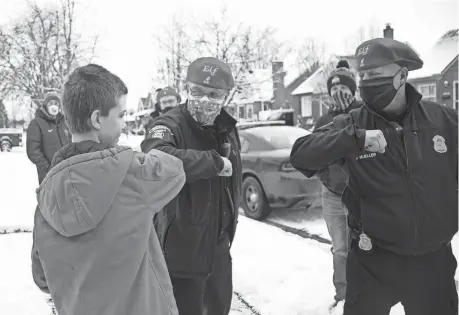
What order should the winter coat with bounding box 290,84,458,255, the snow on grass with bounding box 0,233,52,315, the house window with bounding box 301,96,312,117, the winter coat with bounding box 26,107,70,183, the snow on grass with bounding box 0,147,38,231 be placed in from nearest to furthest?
the winter coat with bounding box 290,84,458,255 < the snow on grass with bounding box 0,233,52,315 < the winter coat with bounding box 26,107,70,183 < the snow on grass with bounding box 0,147,38,231 < the house window with bounding box 301,96,312,117

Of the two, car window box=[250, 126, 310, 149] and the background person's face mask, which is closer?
the background person's face mask

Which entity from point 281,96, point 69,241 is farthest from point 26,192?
point 281,96

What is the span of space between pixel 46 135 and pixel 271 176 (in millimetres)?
3227

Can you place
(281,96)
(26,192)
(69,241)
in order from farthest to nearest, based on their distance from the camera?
(281,96) < (26,192) < (69,241)

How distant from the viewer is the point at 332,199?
3785 mm

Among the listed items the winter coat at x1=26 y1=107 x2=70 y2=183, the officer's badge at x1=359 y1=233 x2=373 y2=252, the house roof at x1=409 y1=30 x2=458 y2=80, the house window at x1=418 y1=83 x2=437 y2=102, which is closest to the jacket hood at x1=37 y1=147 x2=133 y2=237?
the officer's badge at x1=359 y1=233 x2=373 y2=252

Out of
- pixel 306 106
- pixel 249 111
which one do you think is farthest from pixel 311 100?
pixel 249 111

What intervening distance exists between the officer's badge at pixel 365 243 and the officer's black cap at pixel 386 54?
2.76 ft

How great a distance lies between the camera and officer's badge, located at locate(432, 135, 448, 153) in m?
2.17

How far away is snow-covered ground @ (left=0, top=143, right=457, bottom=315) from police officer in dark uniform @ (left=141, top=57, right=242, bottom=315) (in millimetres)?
1255

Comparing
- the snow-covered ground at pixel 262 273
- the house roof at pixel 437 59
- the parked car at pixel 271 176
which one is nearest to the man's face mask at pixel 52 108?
the snow-covered ground at pixel 262 273

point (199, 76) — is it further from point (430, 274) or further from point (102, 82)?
point (430, 274)

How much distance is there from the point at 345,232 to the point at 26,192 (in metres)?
7.75

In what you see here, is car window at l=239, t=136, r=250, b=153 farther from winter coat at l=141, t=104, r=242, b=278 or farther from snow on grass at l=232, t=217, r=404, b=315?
winter coat at l=141, t=104, r=242, b=278
